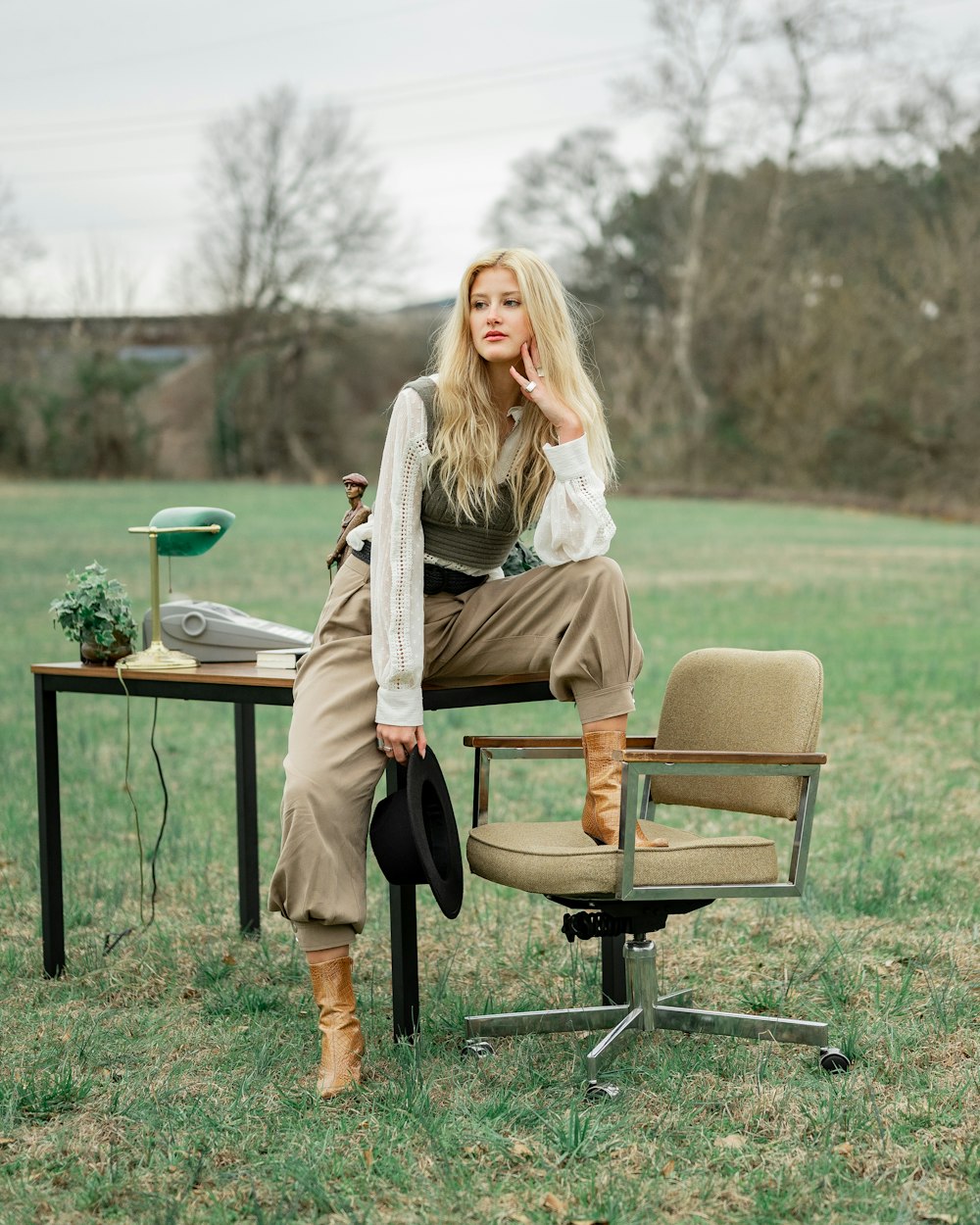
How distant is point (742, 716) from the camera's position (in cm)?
384

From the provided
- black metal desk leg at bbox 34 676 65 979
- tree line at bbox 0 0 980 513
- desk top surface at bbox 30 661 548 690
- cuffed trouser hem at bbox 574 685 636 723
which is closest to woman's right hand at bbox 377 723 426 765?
desk top surface at bbox 30 661 548 690

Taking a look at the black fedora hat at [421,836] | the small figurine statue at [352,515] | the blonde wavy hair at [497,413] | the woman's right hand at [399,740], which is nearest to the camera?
the black fedora hat at [421,836]

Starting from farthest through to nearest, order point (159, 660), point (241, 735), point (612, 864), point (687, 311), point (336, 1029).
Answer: point (687, 311) < point (241, 735) < point (159, 660) < point (336, 1029) < point (612, 864)

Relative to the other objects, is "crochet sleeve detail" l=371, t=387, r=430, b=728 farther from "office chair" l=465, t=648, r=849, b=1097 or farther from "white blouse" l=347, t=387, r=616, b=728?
"office chair" l=465, t=648, r=849, b=1097

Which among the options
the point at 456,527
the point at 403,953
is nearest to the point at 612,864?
the point at 403,953

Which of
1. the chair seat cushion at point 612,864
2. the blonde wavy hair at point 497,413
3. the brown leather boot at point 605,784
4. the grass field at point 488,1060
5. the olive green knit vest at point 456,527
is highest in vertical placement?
the blonde wavy hair at point 497,413

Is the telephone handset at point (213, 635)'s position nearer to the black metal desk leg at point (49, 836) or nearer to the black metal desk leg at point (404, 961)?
the black metal desk leg at point (49, 836)

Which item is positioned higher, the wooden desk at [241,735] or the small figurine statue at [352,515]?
the small figurine statue at [352,515]

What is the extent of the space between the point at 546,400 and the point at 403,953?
4.51 ft

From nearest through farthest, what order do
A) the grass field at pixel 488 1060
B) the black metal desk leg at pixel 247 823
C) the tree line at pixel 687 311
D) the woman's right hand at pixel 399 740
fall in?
the grass field at pixel 488 1060 < the woman's right hand at pixel 399 740 < the black metal desk leg at pixel 247 823 < the tree line at pixel 687 311

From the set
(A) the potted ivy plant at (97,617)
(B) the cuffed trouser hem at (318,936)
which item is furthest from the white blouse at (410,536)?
(A) the potted ivy plant at (97,617)

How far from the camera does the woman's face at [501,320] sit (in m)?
3.71

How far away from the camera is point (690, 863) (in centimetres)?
341

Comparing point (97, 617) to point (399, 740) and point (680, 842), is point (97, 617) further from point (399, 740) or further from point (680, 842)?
point (680, 842)
